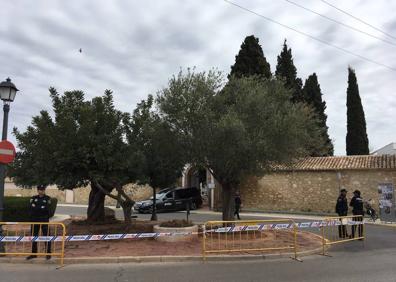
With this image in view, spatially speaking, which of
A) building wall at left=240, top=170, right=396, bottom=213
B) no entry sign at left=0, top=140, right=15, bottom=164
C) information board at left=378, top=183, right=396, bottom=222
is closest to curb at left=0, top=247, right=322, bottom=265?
no entry sign at left=0, top=140, right=15, bottom=164

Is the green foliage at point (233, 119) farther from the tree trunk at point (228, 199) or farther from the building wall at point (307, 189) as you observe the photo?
the building wall at point (307, 189)

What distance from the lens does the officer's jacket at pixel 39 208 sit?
1112 cm

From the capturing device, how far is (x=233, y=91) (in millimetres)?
14852

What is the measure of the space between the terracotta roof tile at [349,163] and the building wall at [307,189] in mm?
332

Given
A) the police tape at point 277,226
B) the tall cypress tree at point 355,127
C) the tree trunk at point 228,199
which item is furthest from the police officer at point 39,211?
the tall cypress tree at point 355,127

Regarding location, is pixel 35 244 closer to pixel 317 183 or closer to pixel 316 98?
pixel 317 183

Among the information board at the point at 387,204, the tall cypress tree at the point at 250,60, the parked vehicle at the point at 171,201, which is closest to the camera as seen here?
the information board at the point at 387,204

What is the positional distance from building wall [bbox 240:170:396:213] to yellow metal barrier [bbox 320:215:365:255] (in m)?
13.5

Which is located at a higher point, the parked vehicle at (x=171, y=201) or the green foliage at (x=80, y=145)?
the green foliage at (x=80, y=145)

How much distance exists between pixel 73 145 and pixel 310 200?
20.1 m

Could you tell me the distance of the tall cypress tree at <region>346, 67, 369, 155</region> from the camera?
38938 millimetres

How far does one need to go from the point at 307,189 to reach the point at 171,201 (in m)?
9.71

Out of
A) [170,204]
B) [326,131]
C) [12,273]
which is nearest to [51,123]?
[12,273]

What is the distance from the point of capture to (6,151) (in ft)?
36.5
